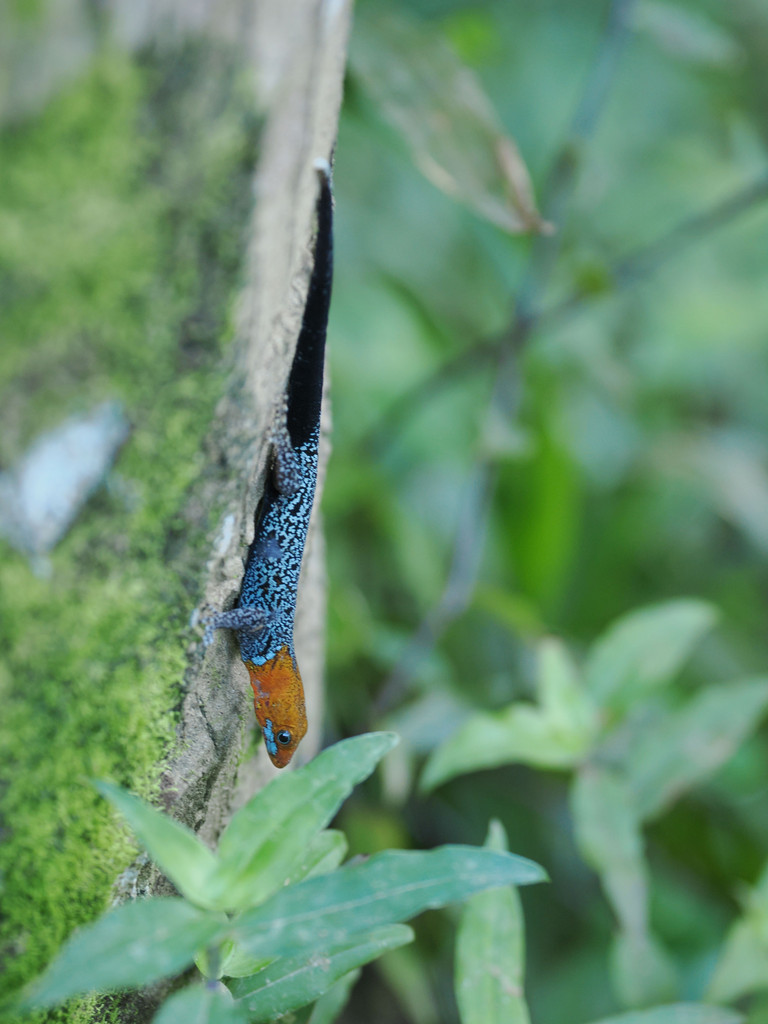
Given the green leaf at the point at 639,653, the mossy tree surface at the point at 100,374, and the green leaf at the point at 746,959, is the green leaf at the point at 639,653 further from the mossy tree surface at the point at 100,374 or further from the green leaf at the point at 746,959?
the mossy tree surface at the point at 100,374

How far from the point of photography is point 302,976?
1.08 metres

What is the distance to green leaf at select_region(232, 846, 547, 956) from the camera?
2.79ft

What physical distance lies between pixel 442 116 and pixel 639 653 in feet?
4.88

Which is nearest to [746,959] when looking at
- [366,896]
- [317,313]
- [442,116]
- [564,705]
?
[564,705]

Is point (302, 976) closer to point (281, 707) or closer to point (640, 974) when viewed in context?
point (281, 707)

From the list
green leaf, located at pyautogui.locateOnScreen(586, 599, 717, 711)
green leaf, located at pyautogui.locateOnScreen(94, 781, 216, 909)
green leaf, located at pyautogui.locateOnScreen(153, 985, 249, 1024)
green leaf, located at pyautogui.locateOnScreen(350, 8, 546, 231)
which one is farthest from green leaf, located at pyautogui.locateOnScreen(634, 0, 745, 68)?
green leaf, located at pyautogui.locateOnScreen(153, 985, 249, 1024)

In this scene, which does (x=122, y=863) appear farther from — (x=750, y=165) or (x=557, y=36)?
(x=557, y=36)

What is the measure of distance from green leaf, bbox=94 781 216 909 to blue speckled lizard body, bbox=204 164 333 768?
0.30 m

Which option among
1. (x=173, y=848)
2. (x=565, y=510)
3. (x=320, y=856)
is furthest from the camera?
(x=565, y=510)

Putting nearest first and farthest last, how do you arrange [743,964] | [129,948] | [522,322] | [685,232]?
1. [129,948]
2. [743,964]
3. [685,232]
4. [522,322]

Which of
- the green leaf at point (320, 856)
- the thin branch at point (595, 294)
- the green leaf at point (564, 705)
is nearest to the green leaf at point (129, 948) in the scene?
the green leaf at point (320, 856)

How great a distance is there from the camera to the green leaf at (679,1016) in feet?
4.38

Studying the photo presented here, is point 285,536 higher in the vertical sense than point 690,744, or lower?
higher

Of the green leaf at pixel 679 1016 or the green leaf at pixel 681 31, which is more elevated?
the green leaf at pixel 681 31
